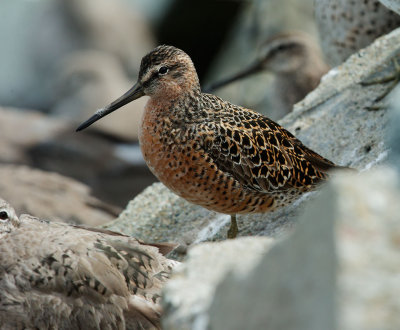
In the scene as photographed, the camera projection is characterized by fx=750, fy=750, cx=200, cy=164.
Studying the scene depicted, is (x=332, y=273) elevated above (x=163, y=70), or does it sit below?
below

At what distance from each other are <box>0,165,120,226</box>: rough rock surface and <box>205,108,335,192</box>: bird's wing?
1790mm

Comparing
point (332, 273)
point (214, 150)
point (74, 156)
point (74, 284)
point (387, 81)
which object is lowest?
point (74, 284)

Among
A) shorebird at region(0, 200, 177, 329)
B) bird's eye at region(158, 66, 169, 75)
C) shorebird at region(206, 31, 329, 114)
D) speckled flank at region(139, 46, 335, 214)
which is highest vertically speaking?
shorebird at region(206, 31, 329, 114)

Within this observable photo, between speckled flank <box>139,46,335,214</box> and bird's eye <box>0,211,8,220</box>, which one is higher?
speckled flank <box>139,46,335,214</box>

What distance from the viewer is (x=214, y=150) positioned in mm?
4008

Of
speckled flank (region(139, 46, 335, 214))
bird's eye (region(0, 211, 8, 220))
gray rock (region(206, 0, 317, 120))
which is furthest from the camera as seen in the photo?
gray rock (region(206, 0, 317, 120))

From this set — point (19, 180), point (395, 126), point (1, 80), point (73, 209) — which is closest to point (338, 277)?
point (395, 126)

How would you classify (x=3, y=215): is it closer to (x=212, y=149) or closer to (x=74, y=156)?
(x=212, y=149)

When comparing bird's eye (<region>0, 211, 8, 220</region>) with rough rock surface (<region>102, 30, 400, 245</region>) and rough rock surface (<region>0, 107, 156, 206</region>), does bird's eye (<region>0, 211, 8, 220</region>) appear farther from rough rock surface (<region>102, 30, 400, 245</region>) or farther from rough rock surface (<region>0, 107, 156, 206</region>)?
rough rock surface (<region>0, 107, 156, 206</region>)

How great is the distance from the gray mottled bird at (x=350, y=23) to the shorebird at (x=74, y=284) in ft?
10.7

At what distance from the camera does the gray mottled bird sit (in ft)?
19.2

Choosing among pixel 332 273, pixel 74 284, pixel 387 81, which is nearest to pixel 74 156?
pixel 387 81

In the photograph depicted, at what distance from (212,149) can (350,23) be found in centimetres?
252

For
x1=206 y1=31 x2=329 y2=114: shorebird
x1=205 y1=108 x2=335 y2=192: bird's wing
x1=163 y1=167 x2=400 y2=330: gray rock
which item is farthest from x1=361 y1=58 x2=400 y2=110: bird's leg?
x1=163 y1=167 x2=400 y2=330: gray rock
